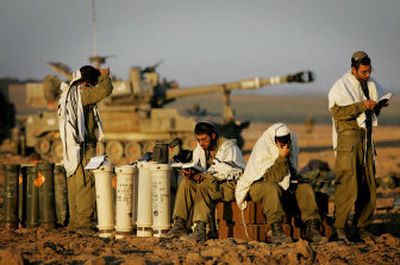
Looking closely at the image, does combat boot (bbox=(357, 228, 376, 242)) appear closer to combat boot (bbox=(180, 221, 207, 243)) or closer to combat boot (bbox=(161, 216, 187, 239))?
combat boot (bbox=(180, 221, 207, 243))

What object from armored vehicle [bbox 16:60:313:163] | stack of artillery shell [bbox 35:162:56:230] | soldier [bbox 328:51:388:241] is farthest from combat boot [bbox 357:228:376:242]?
armored vehicle [bbox 16:60:313:163]

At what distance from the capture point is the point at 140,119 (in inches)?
1416

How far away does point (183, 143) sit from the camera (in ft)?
114

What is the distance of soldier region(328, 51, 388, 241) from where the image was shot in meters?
10.5

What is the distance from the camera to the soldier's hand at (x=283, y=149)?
10.1 m

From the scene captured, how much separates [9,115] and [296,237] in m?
32.2

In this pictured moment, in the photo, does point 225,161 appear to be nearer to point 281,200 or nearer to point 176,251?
point 281,200

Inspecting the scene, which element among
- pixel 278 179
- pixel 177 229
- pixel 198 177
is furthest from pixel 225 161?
pixel 177 229

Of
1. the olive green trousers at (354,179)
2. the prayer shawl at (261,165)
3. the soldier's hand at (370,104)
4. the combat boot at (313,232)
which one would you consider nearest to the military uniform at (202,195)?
the prayer shawl at (261,165)

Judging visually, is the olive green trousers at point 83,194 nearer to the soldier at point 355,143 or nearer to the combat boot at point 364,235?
the soldier at point 355,143

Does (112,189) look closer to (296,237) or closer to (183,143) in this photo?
(296,237)

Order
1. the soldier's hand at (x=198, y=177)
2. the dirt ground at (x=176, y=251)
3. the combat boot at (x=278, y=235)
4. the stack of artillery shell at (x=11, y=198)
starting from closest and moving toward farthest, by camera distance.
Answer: the dirt ground at (x=176, y=251) → the combat boot at (x=278, y=235) → the soldier's hand at (x=198, y=177) → the stack of artillery shell at (x=11, y=198)

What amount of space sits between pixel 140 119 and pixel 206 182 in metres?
25.8

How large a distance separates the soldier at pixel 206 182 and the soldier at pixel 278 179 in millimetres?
293
